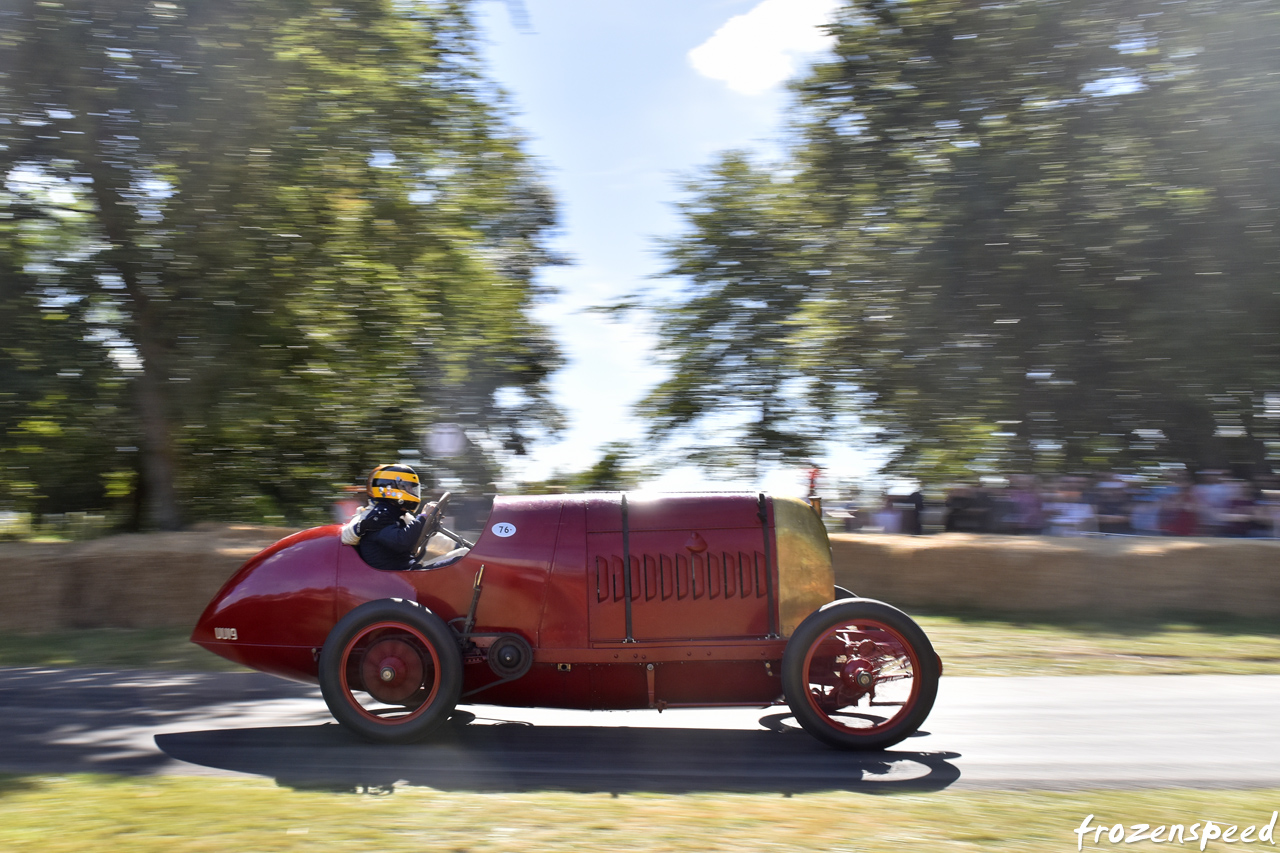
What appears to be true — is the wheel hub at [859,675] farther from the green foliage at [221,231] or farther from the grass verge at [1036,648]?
the green foliage at [221,231]

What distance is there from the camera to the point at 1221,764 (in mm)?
5754

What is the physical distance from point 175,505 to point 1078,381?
45.9ft

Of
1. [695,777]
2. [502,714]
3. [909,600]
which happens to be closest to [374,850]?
[695,777]

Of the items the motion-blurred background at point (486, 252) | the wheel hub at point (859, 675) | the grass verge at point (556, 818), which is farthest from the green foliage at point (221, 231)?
the wheel hub at point (859, 675)

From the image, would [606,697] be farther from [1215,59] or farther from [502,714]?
[1215,59]

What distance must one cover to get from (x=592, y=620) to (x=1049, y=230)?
13368 mm

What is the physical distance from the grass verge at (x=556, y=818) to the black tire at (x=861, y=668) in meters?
0.78

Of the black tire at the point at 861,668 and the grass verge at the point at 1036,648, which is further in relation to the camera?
the grass verge at the point at 1036,648

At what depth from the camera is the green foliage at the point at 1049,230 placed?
16.6m

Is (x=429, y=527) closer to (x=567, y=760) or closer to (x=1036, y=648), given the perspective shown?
(x=567, y=760)

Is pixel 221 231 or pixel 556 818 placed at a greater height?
pixel 221 231

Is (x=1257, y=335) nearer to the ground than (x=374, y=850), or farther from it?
farther from it

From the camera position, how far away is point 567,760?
18.9 feet

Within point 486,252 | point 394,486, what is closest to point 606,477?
point 486,252
